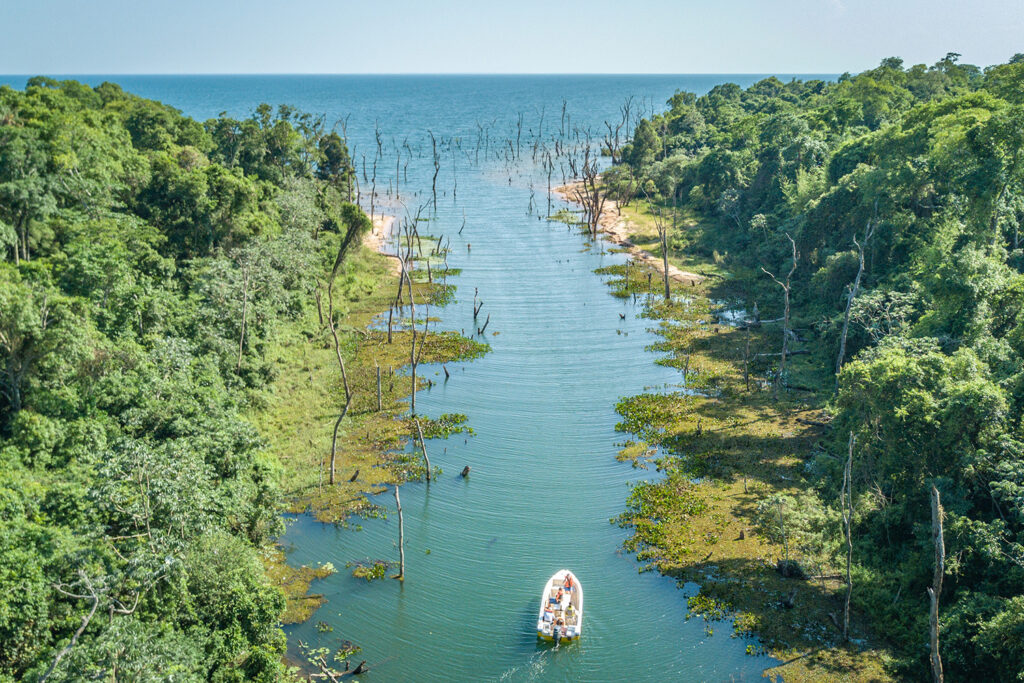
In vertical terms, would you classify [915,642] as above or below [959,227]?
below

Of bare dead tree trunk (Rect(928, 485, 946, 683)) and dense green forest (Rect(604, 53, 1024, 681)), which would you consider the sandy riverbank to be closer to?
dense green forest (Rect(604, 53, 1024, 681))

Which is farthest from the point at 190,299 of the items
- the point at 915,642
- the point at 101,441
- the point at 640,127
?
the point at 640,127

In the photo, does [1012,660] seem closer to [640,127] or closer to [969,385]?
[969,385]

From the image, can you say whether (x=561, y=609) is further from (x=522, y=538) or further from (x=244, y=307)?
(x=244, y=307)

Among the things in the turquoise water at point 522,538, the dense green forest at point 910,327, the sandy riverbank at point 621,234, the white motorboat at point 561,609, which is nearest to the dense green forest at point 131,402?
the turquoise water at point 522,538

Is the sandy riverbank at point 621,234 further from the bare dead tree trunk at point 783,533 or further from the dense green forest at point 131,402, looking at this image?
the bare dead tree trunk at point 783,533

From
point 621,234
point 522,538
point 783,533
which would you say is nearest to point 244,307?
point 522,538

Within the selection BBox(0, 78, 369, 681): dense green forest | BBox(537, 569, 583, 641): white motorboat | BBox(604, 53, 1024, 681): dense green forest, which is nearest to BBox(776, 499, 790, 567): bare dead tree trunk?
BBox(604, 53, 1024, 681): dense green forest
